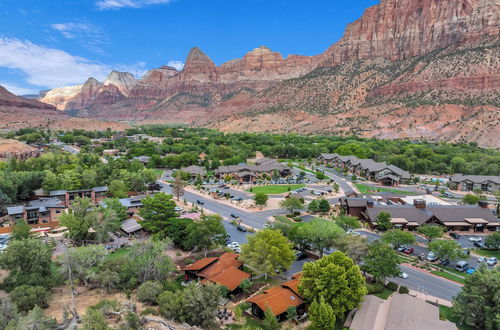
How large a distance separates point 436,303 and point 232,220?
31.9 m

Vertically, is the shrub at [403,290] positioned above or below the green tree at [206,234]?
below

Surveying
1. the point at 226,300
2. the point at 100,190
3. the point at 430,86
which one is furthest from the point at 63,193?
the point at 430,86

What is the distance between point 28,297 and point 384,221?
44595 millimetres

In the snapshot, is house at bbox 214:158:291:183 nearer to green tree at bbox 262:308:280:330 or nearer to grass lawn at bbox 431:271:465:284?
grass lawn at bbox 431:271:465:284

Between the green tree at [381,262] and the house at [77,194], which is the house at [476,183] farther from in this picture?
the house at [77,194]

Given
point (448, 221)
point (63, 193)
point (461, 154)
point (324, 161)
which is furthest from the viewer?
point (324, 161)

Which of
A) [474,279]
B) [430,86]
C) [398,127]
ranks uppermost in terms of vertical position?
[430,86]

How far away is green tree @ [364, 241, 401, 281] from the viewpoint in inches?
1249

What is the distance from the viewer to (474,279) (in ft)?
87.6

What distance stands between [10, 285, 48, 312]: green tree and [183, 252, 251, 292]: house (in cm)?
1310

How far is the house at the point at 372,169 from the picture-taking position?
85.1m

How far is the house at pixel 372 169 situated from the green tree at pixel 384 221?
3896 cm

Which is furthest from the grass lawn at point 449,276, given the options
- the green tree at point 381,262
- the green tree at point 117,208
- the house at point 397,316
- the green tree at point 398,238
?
the green tree at point 117,208

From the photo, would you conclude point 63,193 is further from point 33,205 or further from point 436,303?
point 436,303
